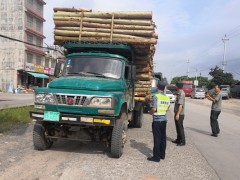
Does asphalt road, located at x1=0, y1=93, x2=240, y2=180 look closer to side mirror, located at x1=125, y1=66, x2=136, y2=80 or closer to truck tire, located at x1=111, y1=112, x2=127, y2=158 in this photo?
truck tire, located at x1=111, y1=112, x2=127, y2=158

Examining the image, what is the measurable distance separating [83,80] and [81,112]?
0.85 meters

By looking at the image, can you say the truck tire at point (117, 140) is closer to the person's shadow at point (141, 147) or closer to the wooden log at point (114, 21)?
the person's shadow at point (141, 147)

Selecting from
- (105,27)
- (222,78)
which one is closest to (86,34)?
(105,27)

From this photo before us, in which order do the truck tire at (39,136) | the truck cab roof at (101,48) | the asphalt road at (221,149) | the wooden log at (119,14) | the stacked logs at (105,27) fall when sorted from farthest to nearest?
the wooden log at (119,14) < the stacked logs at (105,27) < the truck cab roof at (101,48) < the truck tire at (39,136) < the asphalt road at (221,149)

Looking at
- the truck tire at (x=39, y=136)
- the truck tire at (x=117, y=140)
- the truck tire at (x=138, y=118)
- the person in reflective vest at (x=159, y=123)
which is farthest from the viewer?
the truck tire at (x=138, y=118)

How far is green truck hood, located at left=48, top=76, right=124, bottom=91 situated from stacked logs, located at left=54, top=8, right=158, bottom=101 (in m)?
1.84

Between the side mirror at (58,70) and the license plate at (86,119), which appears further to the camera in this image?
the side mirror at (58,70)

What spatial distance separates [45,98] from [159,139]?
2.70 meters

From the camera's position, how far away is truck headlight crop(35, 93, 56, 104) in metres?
6.33

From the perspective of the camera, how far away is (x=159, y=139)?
6566mm

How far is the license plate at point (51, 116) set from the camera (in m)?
6.26

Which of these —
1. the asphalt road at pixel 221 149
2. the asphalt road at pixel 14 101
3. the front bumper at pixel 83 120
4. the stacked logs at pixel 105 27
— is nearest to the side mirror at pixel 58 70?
the stacked logs at pixel 105 27

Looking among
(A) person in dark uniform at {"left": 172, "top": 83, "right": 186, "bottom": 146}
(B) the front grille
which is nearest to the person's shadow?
(A) person in dark uniform at {"left": 172, "top": 83, "right": 186, "bottom": 146}

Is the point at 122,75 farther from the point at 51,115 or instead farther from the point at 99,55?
the point at 51,115
